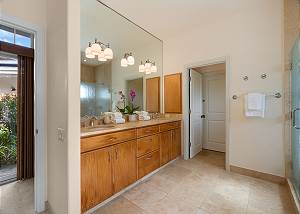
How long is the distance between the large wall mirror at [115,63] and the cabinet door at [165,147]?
0.87m

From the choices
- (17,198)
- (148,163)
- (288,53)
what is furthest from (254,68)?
(17,198)

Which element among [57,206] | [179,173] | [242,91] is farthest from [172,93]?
[57,206]

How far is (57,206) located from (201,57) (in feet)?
Result: 10.8

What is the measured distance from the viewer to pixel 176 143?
345 centimetres

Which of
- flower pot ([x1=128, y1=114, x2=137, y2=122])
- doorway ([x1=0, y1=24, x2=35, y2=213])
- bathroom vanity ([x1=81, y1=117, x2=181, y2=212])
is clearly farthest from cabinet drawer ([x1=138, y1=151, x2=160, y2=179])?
doorway ([x1=0, y1=24, x2=35, y2=213])

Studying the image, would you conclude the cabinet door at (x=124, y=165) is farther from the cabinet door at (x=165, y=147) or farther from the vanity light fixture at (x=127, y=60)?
the vanity light fixture at (x=127, y=60)

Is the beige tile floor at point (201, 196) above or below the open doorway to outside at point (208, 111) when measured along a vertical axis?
below

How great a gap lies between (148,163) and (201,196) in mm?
890

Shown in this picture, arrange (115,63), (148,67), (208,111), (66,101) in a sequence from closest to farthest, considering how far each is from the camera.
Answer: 1. (66,101)
2. (115,63)
3. (148,67)
4. (208,111)

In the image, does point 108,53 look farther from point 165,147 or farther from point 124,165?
point 165,147

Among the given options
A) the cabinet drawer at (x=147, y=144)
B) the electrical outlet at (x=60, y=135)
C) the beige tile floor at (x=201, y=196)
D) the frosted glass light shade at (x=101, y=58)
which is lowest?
the beige tile floor at (x=201, y=196)

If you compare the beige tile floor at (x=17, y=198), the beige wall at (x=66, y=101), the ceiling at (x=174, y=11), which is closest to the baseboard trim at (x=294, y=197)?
the beige wall at (x=66, y=101)

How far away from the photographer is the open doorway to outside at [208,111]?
3.88 m

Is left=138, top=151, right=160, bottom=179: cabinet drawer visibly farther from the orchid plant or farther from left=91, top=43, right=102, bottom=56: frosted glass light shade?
left=91, top=43, right=102, bottom=56: frosted glass light shade
